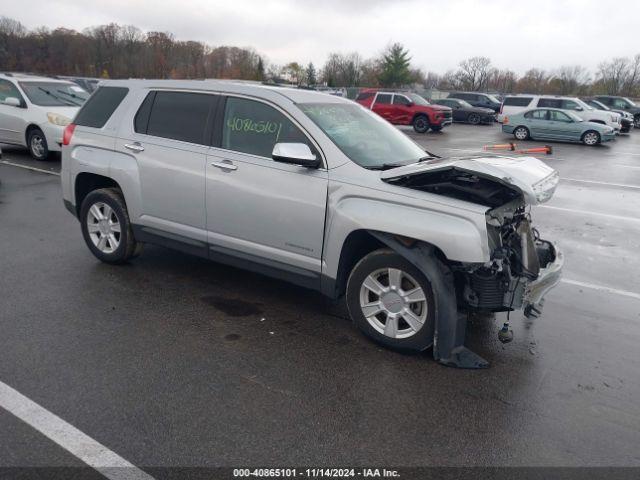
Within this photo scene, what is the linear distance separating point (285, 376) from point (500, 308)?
164cm

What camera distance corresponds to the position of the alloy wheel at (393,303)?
13.0 feet

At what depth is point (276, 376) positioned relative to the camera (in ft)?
12.1

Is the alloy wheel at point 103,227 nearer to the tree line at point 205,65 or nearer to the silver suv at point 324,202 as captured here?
the silver suv at point 324,202

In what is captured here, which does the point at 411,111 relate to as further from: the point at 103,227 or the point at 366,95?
the point at 103,227

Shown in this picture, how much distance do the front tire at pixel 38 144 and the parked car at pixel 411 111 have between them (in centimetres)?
1616

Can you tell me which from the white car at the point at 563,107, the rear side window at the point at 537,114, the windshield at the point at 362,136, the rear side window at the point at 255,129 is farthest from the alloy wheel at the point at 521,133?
the rear side window at the point at 255,129

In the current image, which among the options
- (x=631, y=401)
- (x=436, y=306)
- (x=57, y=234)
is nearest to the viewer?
(x=631, y=401)

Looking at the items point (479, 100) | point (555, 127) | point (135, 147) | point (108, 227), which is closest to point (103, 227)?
point (108, 227)

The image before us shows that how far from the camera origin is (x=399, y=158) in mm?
4738

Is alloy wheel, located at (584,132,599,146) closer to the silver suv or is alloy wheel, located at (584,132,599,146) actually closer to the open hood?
the silver suv

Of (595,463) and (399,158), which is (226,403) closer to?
(595,463)

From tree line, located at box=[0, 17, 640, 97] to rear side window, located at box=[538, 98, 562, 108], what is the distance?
4319 centimetres

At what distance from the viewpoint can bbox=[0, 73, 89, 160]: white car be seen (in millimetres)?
11742

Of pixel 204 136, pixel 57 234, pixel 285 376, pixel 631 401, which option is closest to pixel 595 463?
pixel 631 401
